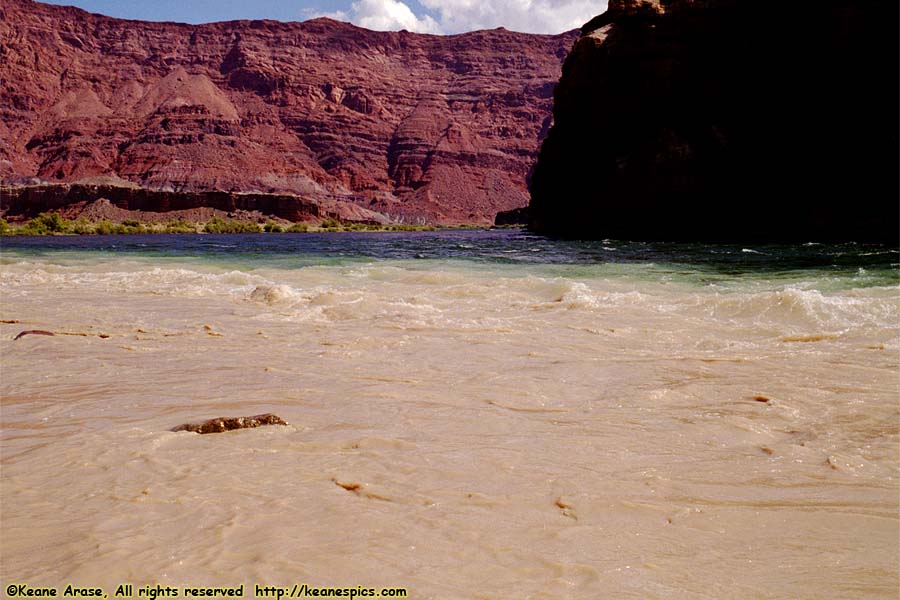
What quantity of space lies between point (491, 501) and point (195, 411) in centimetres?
234

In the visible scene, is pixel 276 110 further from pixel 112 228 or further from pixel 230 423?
pixel 230 423

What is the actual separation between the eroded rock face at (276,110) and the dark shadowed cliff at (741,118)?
84921 millimetres

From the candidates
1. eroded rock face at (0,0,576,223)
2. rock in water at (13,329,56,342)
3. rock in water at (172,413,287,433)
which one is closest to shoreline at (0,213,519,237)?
eroded rock face at (0,0,576,223)

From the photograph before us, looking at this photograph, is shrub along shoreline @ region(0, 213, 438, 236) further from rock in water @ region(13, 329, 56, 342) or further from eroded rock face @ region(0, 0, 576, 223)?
rock in water @ region(13, 329, 56, 342)

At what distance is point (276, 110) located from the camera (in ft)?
476

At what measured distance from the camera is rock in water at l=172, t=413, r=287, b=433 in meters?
3.73

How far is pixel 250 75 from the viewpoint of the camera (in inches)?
5871

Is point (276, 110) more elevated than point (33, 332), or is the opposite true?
point (276, 110)

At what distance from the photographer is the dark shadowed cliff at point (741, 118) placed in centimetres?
3231

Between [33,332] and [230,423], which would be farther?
[33,332]

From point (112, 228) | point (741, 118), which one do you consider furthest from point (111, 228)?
point (741, 118)

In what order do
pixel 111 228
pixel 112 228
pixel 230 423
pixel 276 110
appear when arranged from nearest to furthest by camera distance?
pixel 230 423
pixel 111 228
pixel 112 228
pixel 276 110

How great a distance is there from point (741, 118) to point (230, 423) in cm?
→ 4145

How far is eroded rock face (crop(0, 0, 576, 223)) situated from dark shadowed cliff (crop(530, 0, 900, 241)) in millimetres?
84921
